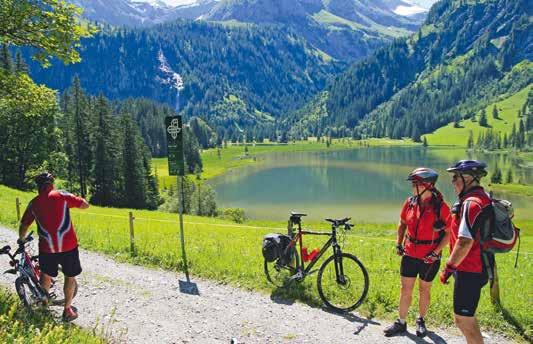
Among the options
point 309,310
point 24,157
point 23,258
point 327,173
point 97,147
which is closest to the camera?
point 23,258

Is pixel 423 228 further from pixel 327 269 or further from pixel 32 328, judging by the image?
pixel 32 328

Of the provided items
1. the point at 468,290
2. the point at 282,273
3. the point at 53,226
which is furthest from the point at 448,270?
the point at 53,226

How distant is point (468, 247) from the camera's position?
7.27 meters

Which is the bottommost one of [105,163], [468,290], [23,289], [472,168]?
[105,163]

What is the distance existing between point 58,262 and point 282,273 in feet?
20.9

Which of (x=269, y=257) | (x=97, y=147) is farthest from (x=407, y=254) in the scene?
(x=97, y=147)

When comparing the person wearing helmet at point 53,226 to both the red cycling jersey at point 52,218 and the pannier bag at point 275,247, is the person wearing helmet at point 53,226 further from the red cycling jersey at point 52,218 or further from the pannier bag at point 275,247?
the pannier bag at point 275,247

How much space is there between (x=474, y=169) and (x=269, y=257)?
6.54 meters

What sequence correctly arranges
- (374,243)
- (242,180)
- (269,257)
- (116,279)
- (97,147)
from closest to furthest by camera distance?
(269,257) < (116,279) < (374,243) < (97,147) < (242,180)

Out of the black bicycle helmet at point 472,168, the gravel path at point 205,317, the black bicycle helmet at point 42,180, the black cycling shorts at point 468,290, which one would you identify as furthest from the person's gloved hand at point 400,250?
the black bicycle helmet at point 42,180

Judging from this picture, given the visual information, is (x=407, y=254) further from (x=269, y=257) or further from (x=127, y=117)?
(x=127, y=117)

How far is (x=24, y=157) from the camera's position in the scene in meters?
54.9

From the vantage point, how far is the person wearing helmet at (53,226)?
9828 millimetres

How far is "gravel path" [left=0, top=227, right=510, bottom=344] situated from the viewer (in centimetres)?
980
